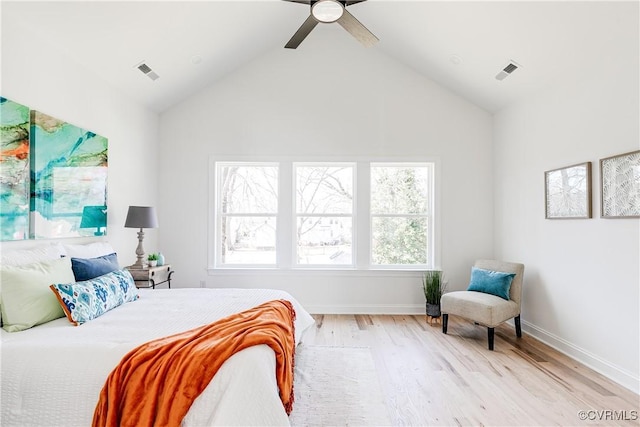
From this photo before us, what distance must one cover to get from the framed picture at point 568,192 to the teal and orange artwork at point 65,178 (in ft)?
15.0

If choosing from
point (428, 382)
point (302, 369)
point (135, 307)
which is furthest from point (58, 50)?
point (428, 382)

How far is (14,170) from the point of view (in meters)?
2.51

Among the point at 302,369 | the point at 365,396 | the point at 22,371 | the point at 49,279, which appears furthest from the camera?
the point at 302,369

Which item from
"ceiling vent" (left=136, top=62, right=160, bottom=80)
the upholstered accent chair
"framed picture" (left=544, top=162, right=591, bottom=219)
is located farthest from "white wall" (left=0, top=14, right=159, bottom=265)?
"framed picture" (left=544, top=162, right=591, bottom=219)

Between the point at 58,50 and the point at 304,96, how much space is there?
105 inches

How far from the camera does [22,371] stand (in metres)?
1.67

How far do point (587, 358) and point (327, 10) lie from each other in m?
A: 3.62

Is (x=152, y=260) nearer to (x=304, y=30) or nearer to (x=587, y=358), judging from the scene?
(x=304, y=30)

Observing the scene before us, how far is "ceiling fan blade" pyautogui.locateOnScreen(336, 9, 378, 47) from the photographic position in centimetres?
267

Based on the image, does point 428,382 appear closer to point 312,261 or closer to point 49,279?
point 312,261

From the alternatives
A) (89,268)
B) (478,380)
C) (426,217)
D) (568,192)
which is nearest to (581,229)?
(568,192)

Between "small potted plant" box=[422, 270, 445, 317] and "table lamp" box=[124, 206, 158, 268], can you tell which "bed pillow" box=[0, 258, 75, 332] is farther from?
"small potted plant" box=[422, 270, 445, 317]

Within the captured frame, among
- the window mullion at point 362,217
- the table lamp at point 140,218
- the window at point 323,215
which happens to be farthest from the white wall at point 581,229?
the table lamp at point 140,218

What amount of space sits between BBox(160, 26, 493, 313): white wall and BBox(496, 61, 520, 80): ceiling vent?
867 mm
